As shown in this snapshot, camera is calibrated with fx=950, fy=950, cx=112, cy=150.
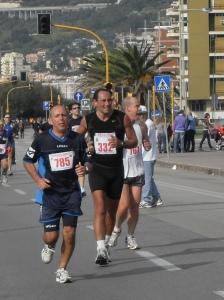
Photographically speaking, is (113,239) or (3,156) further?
(3,156)

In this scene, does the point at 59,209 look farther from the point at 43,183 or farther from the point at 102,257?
the point at 102,257

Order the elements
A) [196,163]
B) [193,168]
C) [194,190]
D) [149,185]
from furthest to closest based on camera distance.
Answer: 1. [196,163]
2. [193,168]
3. [194,190]
4. [149,185]

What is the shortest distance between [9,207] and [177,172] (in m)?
11.9

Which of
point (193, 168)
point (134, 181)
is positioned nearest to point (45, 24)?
point (193, 168)

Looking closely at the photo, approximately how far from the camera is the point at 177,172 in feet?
97.1

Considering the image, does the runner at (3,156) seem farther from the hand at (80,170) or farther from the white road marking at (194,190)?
the hand at (80,170)

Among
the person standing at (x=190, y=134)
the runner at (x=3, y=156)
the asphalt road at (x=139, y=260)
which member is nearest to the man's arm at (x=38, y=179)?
the asphalt road at (x=139, y=260)

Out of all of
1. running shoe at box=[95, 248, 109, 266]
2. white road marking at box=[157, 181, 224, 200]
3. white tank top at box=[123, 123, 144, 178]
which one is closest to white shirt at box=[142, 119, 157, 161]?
white road marking at box=[157, 181, 224, 200]

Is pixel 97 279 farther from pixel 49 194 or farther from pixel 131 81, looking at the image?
pixel 131 81

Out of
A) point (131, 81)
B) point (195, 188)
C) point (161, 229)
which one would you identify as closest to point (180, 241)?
point (161, 229)

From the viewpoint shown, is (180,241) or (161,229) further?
(161,229)

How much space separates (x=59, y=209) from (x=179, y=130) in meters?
30.0

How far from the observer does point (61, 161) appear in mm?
9562

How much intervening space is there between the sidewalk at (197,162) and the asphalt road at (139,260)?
34.2ft
